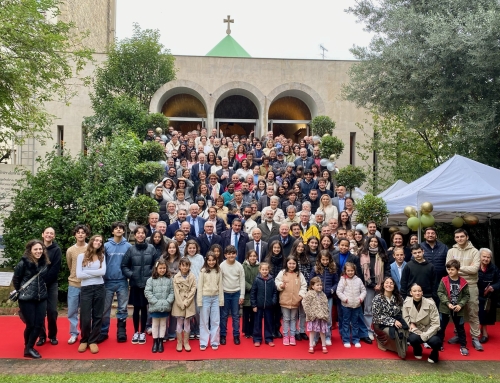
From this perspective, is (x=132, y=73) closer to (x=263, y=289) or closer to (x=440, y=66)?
(x=440, y=66)

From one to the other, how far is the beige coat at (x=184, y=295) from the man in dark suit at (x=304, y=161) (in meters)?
7.08

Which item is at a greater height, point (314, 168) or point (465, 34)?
point (465, 34)

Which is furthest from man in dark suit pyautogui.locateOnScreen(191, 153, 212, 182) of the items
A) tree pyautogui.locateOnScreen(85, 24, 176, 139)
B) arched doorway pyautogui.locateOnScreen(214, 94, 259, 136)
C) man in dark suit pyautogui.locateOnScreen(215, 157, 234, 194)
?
arched doorway pyautogui.locateOnScreen(214, 94, 259, 136)

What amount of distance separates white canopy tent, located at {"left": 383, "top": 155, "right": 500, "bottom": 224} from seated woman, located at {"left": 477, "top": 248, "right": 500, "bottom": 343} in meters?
1.52

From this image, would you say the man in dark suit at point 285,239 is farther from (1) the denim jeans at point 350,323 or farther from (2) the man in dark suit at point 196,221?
(2) the man in dark suit at point 196,221

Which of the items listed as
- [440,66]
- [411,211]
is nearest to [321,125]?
[440,66]

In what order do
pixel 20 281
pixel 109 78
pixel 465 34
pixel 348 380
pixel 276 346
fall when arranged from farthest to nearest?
pixel 109 78 → pixel 465 34 → pixel 276 346 → pixel 20 281 → pixel 348 380

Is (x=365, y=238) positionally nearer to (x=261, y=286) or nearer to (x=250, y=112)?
(x=261, y=286)

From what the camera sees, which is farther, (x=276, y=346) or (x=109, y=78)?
(x=109, y=78)

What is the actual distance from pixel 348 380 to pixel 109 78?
61.3ft

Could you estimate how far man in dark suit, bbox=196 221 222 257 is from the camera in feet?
32.2

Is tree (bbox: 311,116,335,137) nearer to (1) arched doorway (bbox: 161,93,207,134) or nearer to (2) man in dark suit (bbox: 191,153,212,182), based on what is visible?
(2) man in dark suit (bbox: 191,153,212,182)

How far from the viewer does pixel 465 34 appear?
444 inches

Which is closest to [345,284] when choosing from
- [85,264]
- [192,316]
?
[192,316]
